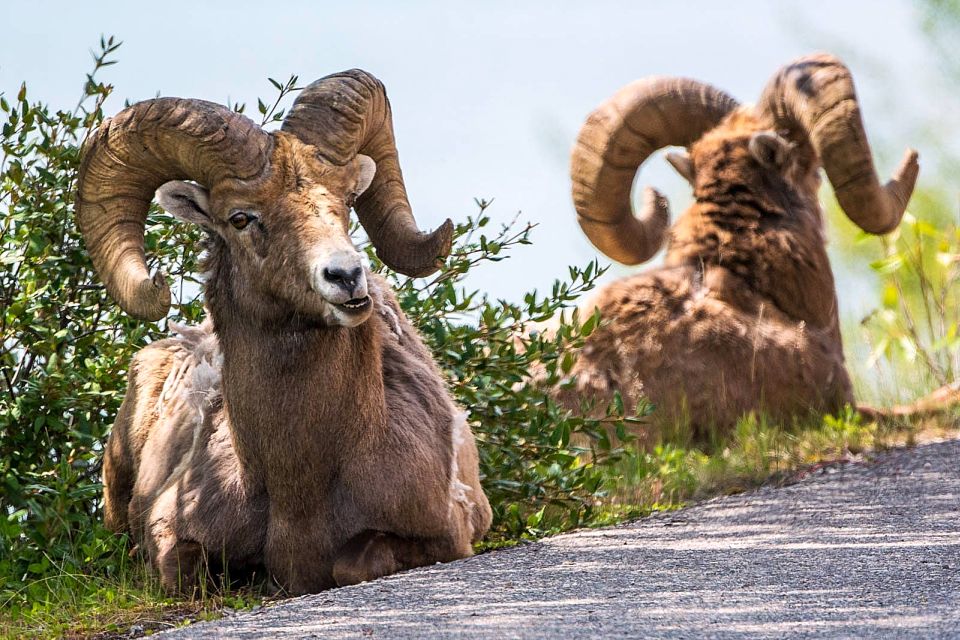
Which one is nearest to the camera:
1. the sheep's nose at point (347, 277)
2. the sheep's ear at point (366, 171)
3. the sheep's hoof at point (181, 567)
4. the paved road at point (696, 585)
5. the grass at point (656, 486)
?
the paved road at point (696, 585)

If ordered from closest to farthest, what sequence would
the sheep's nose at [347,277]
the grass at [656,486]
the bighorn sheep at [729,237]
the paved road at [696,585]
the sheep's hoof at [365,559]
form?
1. the paved road at [696,585]
2. the sheep's nose at [347,277]
3. the grass at [656,486]
4. the sheep's hoof at [365,559]
5. the bighorn sheep at [729,237]

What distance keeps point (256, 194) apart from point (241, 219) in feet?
0.41

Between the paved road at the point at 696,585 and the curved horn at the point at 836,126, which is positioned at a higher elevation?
the curved horn at the point at 836,126

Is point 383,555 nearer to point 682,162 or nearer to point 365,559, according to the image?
point 365,559

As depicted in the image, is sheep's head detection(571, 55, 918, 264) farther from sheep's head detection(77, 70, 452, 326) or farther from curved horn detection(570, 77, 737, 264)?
sheep's head detection(77, 70, 452, 326)

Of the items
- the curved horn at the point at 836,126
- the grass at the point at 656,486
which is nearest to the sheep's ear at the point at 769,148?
the curved horn at the point at 836,126

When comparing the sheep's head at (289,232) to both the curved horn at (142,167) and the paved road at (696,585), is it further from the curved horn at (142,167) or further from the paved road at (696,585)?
the paved road at (696,585)

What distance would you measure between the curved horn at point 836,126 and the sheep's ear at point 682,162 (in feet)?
2.23

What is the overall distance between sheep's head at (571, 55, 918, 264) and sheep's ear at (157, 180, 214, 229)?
494 cm

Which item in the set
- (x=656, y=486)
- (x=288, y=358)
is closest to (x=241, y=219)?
(x=288, y=358)

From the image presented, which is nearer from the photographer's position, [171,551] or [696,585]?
[696,585]

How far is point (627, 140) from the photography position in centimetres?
1119

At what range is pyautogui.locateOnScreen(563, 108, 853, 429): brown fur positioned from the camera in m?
10.7

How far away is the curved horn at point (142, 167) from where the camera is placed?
255 inches
